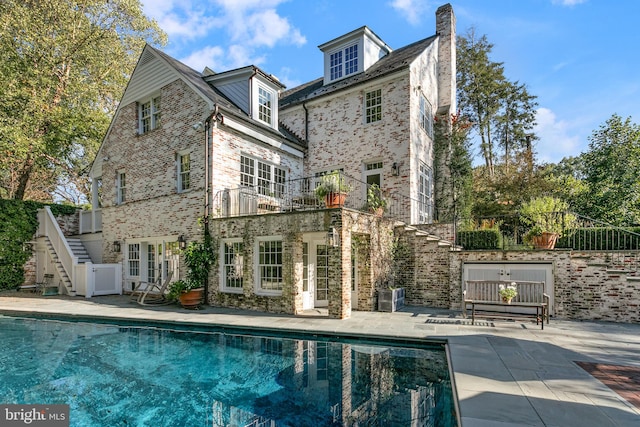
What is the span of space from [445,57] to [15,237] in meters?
23.7

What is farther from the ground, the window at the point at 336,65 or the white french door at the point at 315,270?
the window at the point at 336,65

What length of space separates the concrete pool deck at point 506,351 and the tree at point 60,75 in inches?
427

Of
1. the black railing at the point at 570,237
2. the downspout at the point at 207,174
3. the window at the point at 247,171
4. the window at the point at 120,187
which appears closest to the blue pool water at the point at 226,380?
the downspout at the point at 207,174

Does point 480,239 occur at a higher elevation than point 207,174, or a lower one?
lower

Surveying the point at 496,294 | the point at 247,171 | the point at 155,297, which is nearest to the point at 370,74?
the point at 247,171

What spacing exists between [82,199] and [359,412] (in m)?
29.5

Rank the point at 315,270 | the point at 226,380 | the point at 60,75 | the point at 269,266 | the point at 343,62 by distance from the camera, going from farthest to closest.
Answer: the point at 60,75 < the point at 343,62 < the point at 315,270 < the point at 269,266 < the point at 226,380

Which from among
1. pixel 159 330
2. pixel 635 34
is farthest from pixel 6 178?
pixel 635 34

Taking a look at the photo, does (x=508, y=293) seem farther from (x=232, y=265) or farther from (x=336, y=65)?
(x=336, y=65)

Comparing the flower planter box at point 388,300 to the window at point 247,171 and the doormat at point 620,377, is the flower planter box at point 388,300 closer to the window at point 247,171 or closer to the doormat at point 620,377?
the doormat at point 620,377

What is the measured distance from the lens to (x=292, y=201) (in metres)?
12.7

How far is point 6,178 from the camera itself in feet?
71.5

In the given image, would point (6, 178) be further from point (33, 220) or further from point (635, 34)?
point (635, 34)

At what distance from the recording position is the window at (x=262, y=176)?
13.0m
